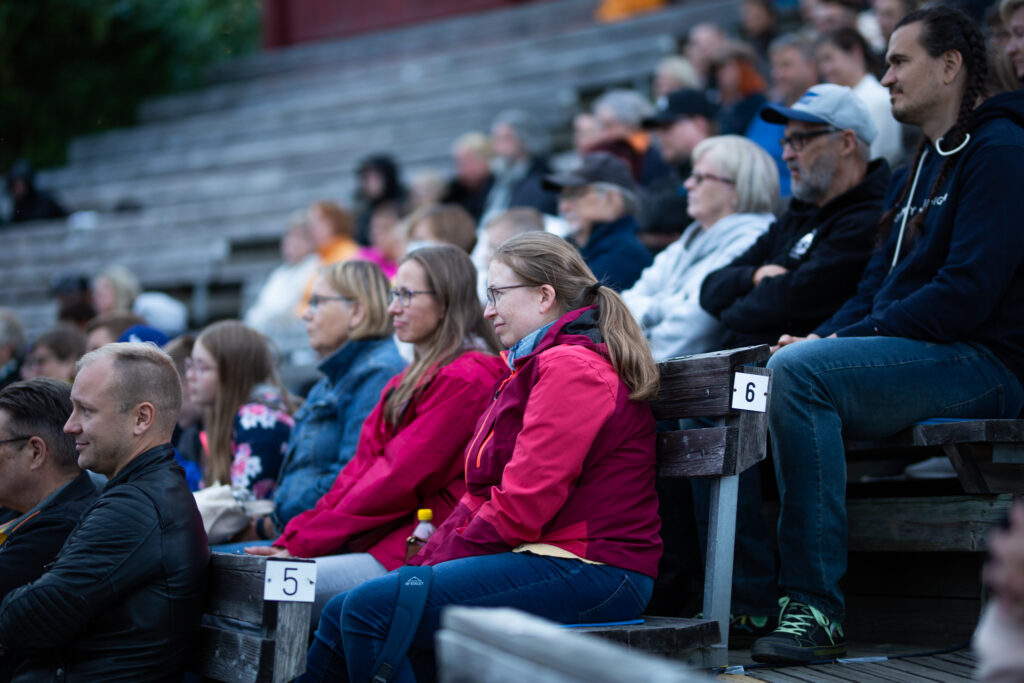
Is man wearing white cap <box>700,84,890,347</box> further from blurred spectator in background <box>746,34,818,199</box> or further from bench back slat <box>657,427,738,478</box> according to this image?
blurred spectator in background <box>746,34,818,199</box>

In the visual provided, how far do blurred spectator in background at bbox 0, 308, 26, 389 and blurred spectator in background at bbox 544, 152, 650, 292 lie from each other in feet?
Result: 11.7

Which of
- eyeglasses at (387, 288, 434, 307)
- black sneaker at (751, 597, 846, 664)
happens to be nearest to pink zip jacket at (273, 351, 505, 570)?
eyeglasses at (387, 288, 434, 307)

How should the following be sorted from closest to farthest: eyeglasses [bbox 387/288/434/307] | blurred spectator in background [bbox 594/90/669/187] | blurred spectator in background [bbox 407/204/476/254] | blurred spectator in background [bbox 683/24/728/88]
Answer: eyeglasses [bbox 387/288/434/307] < blurred spectator in background [bbox 407/204/476/254] < blurred spectator in background [bbox 594/90/669/187] < blurred spectator in background [bbox 683/24/728/88]

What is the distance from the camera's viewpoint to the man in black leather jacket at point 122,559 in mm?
3283

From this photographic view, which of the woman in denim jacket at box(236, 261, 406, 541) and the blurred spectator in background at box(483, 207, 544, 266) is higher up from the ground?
the blurred spectator in background at box(483, 207, 544, 266)

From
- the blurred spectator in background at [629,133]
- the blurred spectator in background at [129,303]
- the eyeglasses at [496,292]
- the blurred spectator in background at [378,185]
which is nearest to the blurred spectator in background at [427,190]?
the blurred spectator in background at [378,185]

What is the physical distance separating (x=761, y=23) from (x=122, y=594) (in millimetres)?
8234

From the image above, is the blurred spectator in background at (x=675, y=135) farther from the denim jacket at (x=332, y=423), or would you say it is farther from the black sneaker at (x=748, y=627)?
the black sneaker at (x=748, y=627)

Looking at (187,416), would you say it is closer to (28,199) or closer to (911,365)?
(911,365)

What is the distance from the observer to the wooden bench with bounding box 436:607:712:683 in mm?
1689

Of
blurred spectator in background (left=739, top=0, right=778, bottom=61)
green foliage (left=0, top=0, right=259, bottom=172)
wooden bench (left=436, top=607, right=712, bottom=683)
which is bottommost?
wooden bench (left=436, top=607, right=712, bottom=683)

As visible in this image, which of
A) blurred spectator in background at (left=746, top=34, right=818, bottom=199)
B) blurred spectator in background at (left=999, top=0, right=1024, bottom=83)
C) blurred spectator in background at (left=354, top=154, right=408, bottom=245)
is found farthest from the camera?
blurred spectator in background at (left=354, top=154, right=408, bottom=245)

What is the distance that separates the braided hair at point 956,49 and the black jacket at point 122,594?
8.70 ft

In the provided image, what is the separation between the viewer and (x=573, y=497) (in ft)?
10.9
